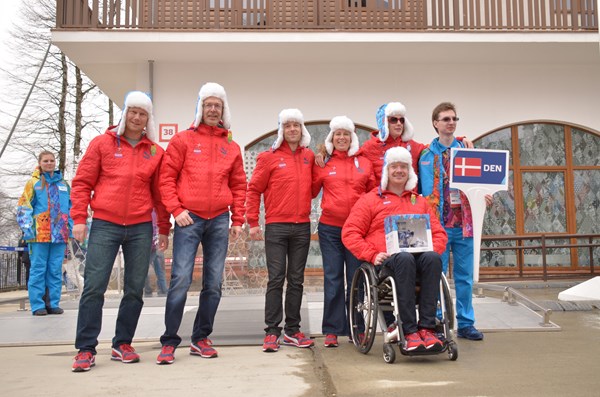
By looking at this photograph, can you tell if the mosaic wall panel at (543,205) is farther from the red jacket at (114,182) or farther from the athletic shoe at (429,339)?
the red jacket at (114,182)

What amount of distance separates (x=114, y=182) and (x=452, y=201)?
254cm

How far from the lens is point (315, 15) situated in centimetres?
954

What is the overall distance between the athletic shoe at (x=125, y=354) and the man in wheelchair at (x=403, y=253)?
160 cm

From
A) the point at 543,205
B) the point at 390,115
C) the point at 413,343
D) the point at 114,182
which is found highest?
the point at 390,115

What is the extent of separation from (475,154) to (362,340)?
1732 mm

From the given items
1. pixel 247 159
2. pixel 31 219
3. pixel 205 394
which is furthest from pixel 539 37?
pixel 205 394

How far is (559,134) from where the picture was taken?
10.7 m

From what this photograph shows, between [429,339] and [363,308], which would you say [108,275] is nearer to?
[363,308]

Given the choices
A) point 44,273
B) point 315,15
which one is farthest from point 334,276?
point 315,15

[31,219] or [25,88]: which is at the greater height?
[25,88]

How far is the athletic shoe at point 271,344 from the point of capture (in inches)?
163

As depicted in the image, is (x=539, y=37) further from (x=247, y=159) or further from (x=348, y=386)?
(x=348, y=386)

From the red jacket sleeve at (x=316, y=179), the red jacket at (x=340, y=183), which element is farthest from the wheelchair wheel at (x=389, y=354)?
the red jacket sleeve at (x=316, y=179)

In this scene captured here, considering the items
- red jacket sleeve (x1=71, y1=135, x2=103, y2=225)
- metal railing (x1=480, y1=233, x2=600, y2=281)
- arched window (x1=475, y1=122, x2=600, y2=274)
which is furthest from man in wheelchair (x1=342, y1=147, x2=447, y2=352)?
arched window (x1=475, y1=122, x2=600, y2=274)
